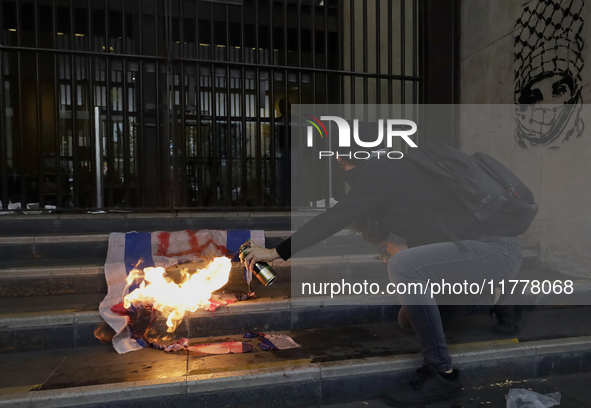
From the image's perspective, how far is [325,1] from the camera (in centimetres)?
659

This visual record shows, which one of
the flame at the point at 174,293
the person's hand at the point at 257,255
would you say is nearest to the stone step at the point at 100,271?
the flame at the point at 174,293

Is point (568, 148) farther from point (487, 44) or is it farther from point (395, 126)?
point (395, 126)

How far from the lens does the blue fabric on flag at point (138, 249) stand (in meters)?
4.47

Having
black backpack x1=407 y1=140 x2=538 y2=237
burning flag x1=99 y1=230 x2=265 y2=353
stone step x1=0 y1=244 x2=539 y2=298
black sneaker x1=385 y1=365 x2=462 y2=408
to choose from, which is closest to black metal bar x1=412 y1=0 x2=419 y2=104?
stone step x1=0 y1=244 x2=539 y2=298

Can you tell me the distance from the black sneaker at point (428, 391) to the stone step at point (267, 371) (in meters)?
0.18

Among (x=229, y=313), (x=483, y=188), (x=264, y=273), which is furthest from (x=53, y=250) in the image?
(x=483, y=188)

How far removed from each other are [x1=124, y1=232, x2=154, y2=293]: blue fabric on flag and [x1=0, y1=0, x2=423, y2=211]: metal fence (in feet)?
4.30

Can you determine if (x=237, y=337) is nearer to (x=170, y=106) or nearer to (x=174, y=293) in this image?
(x=174, y=293)

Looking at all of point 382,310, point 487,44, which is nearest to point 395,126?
point 487,44

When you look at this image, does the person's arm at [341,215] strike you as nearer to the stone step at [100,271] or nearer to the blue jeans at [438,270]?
the blue jeans at [438,270]

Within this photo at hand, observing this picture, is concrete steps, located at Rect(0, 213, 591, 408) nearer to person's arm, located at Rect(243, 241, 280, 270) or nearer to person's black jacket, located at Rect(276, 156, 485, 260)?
person's arm, located at Rect(243, 241, 280, 270)

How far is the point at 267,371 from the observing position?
2.79 m

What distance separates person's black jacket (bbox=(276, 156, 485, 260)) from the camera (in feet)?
9.15

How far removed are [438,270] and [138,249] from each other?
3257 mm
